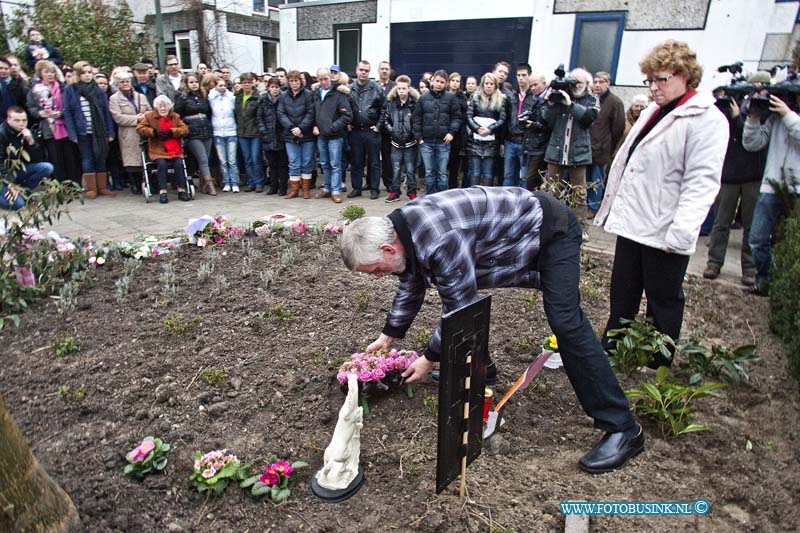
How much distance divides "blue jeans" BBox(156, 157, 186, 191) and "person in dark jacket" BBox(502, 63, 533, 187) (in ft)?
16.8

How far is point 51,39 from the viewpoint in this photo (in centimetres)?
1440

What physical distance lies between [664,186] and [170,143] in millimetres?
7748

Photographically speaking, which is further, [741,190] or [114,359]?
[741,190]

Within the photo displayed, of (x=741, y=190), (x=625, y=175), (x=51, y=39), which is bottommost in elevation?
(x=741, y=190)

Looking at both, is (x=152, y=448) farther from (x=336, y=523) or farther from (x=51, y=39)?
(x=51, y=39)

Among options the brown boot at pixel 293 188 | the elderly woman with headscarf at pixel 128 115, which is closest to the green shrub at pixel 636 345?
the brown boot at pixel 293 188

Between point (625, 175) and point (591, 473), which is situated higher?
point (625, 175)

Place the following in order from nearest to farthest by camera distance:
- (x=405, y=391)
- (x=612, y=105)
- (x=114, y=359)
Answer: (x=405, y=391)
(x=114, y=359)
(x=612, y=105)

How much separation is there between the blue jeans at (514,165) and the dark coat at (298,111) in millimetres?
3113

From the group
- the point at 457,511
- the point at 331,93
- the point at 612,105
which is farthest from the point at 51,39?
the point at 457,511

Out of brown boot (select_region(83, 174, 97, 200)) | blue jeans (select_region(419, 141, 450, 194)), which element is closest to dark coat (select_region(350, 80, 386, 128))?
blue jeans (select_region(419, 141, 450, 194))

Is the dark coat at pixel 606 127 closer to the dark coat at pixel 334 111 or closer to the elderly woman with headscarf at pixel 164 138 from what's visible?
the dark coat at pixel 334 111

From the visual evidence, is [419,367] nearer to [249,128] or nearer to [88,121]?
[249,128]

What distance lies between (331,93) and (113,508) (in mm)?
7378
